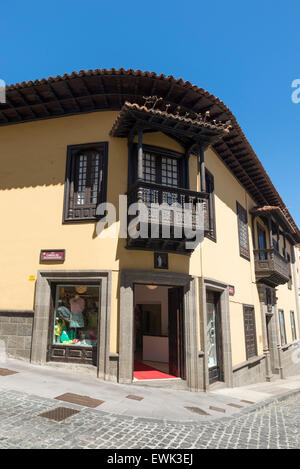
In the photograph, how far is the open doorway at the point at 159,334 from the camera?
1003 cm

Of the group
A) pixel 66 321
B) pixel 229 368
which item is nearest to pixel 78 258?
pixel 66 321

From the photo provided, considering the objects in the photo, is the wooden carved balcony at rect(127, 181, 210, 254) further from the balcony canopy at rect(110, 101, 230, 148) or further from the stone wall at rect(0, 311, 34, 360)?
the stone wall at rect(0, 311, 34, 360)

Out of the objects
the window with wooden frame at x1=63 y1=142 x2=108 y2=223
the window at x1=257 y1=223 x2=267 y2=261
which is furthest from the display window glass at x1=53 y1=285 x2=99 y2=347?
the window at x1=257 y1=223 x2=267 y2=261

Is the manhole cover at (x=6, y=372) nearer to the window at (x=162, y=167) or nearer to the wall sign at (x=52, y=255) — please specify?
the wall sign at (x=52, y=255)

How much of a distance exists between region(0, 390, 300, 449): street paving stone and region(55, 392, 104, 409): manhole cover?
247 mm

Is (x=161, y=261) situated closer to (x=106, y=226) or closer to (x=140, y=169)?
(x=106, y=226)

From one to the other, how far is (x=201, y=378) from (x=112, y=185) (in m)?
6.63

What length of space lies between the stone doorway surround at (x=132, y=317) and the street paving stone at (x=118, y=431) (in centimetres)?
276

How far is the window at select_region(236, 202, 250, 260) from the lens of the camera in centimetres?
1516

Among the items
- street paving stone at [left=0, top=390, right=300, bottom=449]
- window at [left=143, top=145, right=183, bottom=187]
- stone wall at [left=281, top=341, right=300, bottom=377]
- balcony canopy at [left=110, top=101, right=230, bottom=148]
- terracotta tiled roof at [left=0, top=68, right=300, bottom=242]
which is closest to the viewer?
street paving stone at [left=0, top=390, right=300, bottom=449]

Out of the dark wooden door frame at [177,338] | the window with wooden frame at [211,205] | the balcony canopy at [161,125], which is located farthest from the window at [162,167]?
the dark wooden door frame at [177,338]

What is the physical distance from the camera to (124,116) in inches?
363

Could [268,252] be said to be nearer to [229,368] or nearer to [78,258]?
[229,368]
